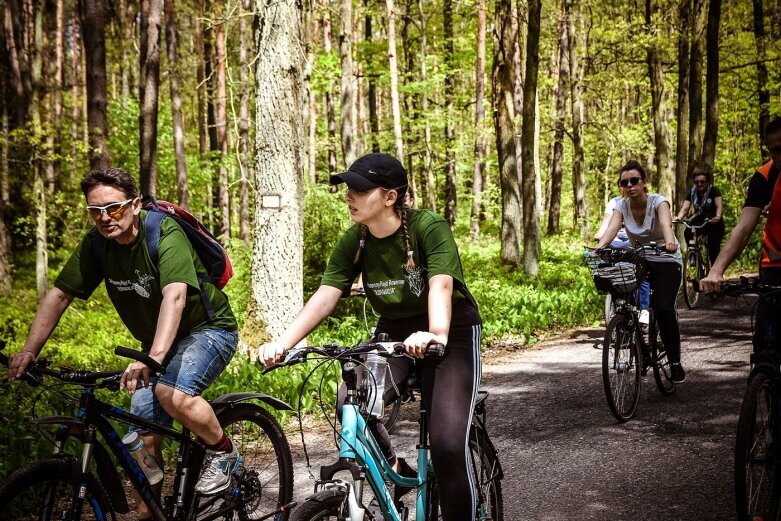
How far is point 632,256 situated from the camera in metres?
6.79

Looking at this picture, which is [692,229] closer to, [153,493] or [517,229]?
[517,229]

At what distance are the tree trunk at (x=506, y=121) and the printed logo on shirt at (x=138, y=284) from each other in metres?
13.9

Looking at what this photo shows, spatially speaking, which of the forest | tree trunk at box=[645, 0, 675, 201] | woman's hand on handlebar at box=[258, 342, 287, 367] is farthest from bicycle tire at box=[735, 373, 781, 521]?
tree trunk at box=[645, 0, 675, 201]

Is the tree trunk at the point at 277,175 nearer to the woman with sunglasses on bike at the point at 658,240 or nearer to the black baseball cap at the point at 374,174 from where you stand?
the woman with sunglasses on bike at the point at 658,240

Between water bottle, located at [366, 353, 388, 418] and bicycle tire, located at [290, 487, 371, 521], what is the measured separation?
0.41 m

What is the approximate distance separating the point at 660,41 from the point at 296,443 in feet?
57.4

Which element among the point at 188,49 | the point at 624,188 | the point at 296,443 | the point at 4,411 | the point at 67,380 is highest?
the point at 188,49

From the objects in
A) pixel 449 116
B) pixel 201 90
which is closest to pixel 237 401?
pixel 449 116

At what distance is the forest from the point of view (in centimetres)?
886

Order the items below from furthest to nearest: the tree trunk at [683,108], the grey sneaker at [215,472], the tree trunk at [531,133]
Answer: the tree trunk at [683,108], the tree trunk at [531,133], the grey sneaker at [215,472]

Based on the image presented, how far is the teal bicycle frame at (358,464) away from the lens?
285cm

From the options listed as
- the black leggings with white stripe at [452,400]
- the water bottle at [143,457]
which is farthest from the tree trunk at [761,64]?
the water bottle at [143,457]

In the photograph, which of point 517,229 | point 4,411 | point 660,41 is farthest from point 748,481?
point 660,41

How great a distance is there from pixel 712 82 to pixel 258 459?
18.2 metres
